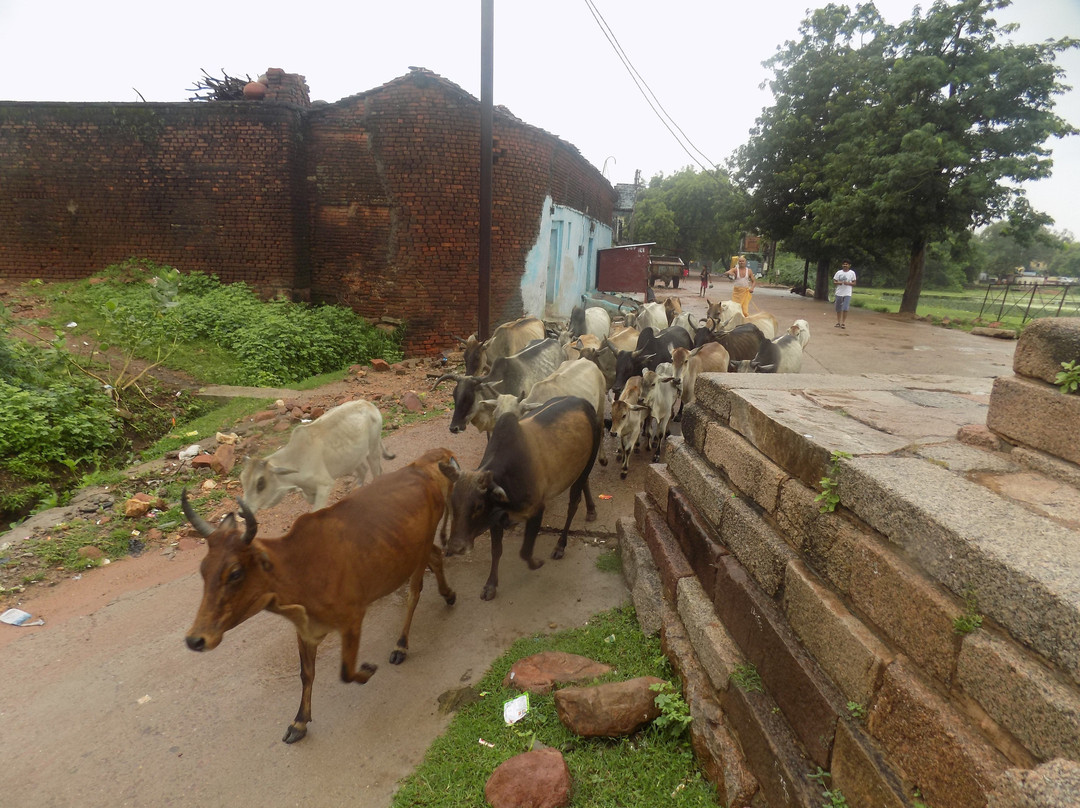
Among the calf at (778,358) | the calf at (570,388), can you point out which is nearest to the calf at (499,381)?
the calf at (570,388)

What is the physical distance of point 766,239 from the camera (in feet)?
83.1

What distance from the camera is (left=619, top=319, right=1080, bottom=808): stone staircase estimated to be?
171 centimetres

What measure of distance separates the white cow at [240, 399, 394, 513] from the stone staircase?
3.02m

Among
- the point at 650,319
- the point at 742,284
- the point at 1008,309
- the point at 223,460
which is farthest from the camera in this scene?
the point at 1008,309

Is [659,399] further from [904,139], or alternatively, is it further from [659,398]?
[904,139]

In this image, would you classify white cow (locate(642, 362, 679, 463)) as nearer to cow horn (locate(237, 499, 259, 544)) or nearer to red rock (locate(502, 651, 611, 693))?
red rock (locate(502, 651, 611, 693))

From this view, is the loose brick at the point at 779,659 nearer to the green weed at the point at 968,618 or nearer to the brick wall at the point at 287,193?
the green weed at the point at 968,618

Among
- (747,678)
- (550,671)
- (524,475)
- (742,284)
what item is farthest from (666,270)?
(747,678)

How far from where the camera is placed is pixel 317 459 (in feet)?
17.2

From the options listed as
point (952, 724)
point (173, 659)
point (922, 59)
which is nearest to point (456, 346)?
point (173, 659)

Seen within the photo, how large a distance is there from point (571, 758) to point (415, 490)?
5.77 feet

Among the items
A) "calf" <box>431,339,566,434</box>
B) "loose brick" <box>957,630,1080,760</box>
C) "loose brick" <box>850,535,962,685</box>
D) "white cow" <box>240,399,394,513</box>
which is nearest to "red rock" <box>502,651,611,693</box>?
"loose brick" <box>850,535,962,685</box>

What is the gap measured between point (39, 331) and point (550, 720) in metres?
10.9

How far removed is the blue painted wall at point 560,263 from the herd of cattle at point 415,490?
509cm
